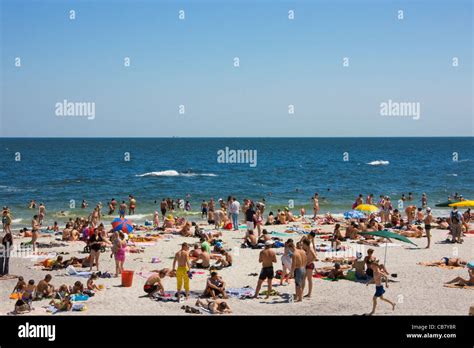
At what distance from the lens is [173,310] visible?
39.1 feet

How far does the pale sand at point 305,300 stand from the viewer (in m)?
11.8

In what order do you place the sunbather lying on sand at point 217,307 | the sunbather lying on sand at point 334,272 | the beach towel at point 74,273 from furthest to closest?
the beach towel at point 74,273, the sunbather lying on sand at point 334,272, the sunbather lying on sand at point 217,307

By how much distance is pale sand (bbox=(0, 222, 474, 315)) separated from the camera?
11828mm

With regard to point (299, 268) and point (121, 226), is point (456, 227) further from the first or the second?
point (121, 226)

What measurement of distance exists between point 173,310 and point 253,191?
34345 millimetres

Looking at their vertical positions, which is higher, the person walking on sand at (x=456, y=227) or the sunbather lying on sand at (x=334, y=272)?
the person walking on sand at (x=456, y=227)

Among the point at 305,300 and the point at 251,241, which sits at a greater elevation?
the point at 251,241

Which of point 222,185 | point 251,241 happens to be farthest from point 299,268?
point 222,185

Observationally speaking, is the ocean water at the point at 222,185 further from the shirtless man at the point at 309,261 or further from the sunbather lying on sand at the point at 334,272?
the shirtless man at the point at 309,261

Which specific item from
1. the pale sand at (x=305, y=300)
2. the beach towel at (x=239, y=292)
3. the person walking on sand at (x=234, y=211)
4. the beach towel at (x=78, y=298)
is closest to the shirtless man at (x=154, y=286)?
the pale sand at (x=305, y=300)

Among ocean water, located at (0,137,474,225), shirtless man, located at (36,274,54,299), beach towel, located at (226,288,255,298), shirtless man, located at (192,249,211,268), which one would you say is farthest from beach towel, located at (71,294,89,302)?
ocean water, located at (0,137,474,225)

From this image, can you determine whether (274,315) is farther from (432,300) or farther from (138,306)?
(432,300)

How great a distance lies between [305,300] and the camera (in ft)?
41.3

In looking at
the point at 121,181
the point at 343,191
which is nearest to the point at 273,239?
the point at 343,191
